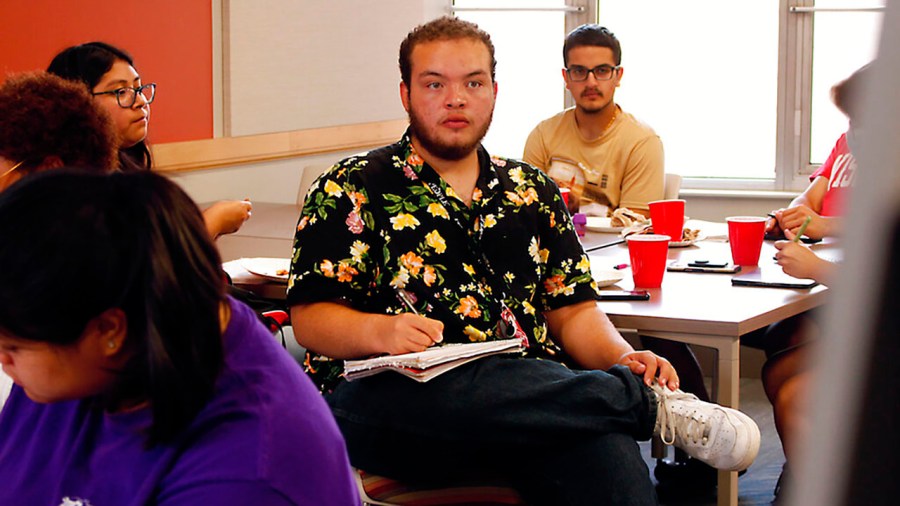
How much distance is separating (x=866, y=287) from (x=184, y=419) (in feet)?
2.67

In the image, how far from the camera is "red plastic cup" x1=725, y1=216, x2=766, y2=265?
284 cm

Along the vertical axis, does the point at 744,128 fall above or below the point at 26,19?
below

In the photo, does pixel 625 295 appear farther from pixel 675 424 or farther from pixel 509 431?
pixel 509 431

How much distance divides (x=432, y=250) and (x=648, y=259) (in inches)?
25.6

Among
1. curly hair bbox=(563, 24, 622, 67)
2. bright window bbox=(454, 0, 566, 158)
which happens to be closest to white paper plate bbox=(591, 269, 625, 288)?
curly hair bbox=(563, 24, 622, 67)

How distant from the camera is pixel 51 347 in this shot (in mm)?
947

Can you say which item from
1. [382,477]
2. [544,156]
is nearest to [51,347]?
[382,477]

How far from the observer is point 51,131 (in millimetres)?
1796

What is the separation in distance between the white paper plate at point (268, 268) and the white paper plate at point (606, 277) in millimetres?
788

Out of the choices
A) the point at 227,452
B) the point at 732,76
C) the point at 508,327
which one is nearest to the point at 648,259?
the point at 508,327

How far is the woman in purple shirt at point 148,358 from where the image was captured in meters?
0.90

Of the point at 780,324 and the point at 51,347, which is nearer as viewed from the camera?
the point at 51,347

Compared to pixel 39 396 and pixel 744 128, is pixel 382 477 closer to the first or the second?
pixel 39 396

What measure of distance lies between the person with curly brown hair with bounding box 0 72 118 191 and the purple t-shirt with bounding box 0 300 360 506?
805 mm
